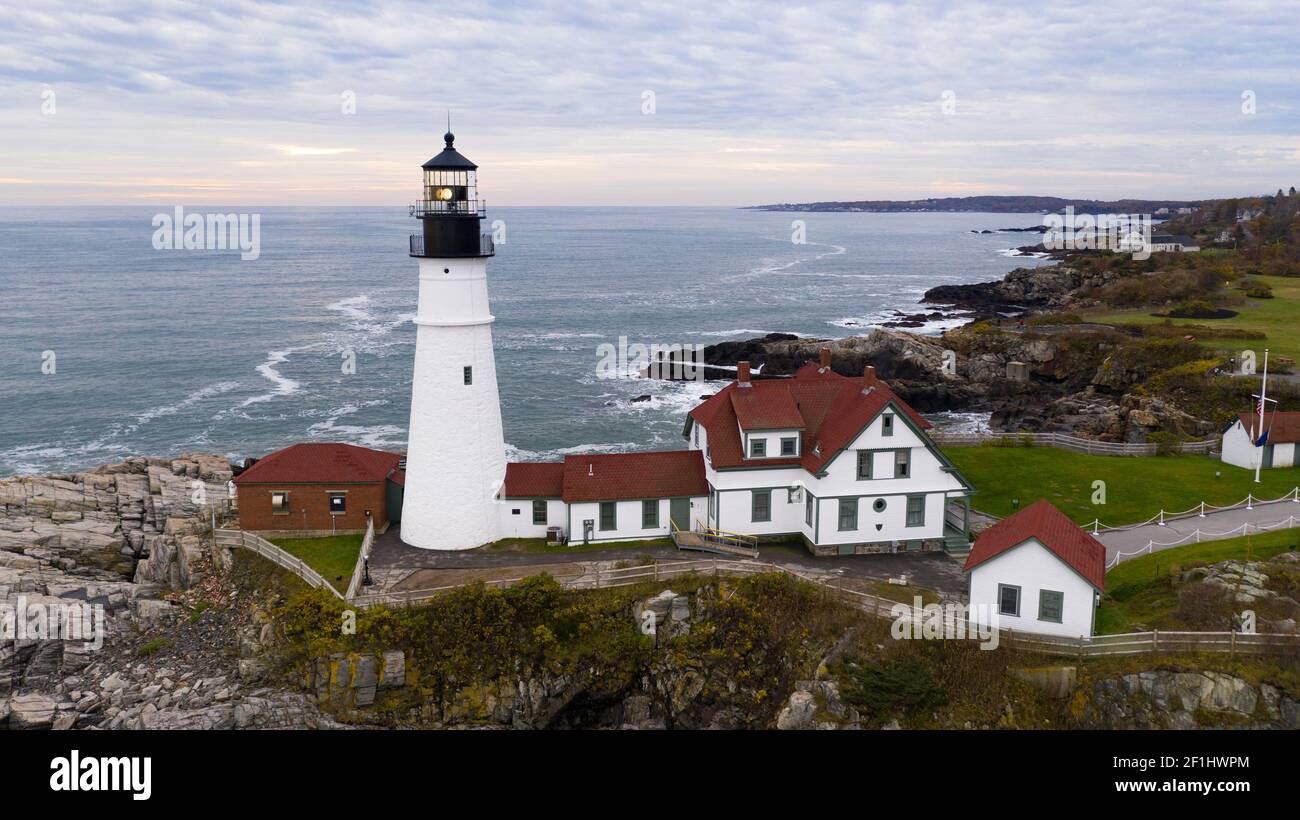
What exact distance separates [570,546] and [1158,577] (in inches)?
634

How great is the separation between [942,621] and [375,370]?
5456cm

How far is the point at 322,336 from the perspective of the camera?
3248 inches

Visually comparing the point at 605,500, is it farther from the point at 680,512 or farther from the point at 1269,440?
the point at 1269,440

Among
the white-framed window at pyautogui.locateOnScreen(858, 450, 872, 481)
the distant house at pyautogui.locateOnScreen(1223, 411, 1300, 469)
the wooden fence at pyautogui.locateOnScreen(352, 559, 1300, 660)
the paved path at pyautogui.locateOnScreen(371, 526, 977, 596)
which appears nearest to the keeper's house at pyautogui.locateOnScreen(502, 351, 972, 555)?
the white-framed window at pyautogui.locateOnScreen(858, 450, 872, 481)

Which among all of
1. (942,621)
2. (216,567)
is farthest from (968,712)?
(216,567)

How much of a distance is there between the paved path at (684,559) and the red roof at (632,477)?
5.53 feet

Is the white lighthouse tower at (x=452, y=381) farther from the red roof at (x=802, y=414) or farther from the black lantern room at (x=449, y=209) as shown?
the red roof at (x=802, y=414)

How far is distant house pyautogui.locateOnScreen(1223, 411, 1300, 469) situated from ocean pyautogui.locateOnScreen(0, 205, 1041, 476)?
25.9 metres

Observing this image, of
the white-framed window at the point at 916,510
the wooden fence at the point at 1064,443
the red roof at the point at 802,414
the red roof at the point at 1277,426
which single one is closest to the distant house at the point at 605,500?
the red roof at the point at 802,414

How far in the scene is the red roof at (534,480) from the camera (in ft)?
92.9

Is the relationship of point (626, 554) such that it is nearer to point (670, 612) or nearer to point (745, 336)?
point (670, 612)

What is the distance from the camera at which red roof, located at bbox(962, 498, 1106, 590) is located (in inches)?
857

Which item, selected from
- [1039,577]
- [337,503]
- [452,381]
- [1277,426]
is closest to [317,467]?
[337,503]

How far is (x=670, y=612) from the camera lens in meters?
23.7
